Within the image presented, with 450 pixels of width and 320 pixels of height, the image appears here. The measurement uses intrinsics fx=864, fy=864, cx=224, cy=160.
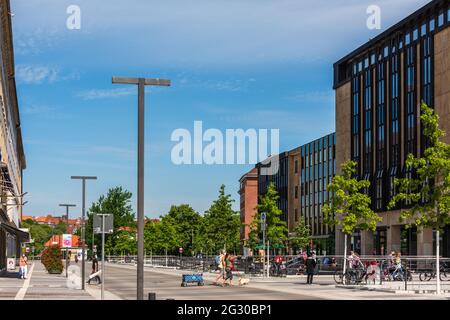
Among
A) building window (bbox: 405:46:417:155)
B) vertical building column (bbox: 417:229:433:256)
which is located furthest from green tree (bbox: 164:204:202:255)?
vertical building column (bbox: 417:229:433:256)

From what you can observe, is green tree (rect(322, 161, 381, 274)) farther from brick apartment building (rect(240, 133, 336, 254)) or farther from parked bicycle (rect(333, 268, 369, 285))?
→ brick apartment building (rect(240, 133, 336, 254))

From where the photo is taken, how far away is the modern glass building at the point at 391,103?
261ft

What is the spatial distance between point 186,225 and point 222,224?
30.3 metres

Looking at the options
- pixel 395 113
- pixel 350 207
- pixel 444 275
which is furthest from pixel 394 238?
pixel 444 275

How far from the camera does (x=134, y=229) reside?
17050 centimetres

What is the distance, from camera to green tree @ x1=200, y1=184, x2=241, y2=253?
9631 centimetres

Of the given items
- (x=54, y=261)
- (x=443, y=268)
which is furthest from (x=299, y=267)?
(x=54, y=261)

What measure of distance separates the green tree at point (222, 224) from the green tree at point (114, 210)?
7035cm

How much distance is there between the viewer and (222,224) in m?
95.9

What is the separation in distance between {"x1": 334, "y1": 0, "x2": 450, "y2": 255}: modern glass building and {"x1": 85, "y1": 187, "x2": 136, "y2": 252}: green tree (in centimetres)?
7132

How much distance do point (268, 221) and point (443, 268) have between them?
2133 cm

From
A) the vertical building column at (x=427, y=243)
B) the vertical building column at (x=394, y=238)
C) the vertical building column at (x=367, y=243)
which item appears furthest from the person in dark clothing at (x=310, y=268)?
the vertical building column at (x=367, y=243)

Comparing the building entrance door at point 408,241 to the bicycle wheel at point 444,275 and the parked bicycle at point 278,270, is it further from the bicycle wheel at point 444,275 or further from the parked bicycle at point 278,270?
the bicycle wheel at point 444,275

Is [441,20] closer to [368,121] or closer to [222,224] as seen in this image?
[368,121]
